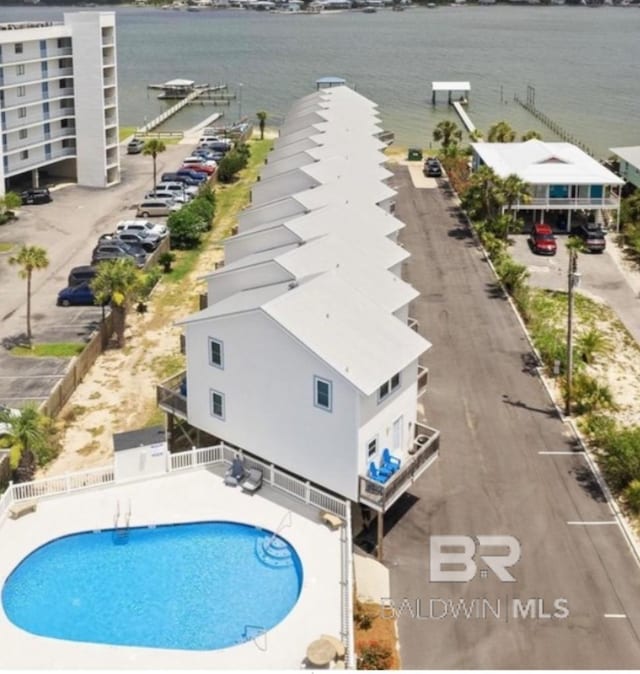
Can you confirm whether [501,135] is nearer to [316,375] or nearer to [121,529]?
[316,375]

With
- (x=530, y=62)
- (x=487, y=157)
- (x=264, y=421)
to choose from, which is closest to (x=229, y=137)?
(x=487, y=157)

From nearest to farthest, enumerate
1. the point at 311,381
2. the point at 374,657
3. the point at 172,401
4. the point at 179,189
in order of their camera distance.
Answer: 1. the point at 374,657
2. the point at 311,381
3. the point at 172,401
4. the point at 179,189

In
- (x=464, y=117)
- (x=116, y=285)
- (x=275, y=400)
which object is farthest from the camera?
(x=464, y=117)

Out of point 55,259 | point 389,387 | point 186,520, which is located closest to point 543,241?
point 55,259

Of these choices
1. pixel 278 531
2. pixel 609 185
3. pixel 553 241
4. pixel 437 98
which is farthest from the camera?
pixel 437 98

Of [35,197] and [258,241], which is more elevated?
[258,241]

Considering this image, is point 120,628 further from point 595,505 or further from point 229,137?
point 229,137

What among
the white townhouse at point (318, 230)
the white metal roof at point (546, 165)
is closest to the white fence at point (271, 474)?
the white townhouse at point (318, 230)

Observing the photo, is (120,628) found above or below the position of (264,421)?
below
